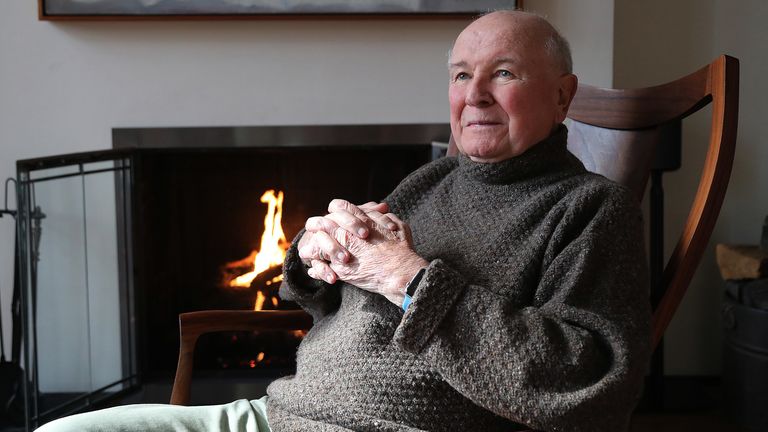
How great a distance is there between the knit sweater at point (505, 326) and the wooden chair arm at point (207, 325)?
119 mm

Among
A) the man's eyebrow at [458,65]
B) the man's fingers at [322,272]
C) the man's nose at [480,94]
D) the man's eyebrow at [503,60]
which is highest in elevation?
the man's eyebrow at [503,60]

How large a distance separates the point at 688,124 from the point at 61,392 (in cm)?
221

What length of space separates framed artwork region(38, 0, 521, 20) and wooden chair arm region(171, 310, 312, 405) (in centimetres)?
121

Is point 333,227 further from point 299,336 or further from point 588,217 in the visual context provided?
point 299,336

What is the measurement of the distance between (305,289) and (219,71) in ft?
4.05

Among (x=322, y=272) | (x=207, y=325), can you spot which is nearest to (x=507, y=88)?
(x=322, y=272)

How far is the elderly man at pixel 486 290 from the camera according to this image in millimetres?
1125

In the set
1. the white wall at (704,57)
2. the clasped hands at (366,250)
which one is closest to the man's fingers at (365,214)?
the clasped hands at (366,250)

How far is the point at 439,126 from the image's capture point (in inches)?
103

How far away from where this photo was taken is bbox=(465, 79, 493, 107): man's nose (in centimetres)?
139

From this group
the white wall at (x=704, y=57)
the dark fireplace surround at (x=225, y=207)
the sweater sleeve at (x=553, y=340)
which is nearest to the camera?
the sweater sleeve at (x=553, y=340)

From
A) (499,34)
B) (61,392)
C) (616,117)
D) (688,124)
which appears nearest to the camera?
(499,34)

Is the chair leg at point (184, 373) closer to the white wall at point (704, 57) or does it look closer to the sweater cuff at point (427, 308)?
the sweater cuff at point (427, 308)

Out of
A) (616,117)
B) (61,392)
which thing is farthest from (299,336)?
(616,117)
